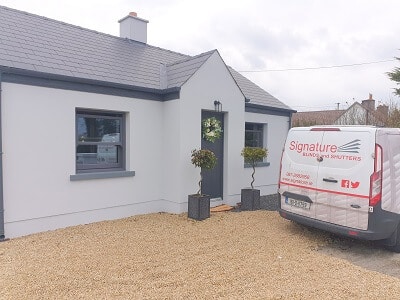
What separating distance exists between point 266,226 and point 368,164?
2582 mm

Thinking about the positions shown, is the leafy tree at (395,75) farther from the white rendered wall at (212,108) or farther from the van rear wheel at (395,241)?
the van rear wheel at (395,241)

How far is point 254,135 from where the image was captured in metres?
10.8

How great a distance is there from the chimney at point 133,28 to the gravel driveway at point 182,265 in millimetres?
6883

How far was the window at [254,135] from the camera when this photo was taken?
34.5 feet

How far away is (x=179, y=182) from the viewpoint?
7418 mm

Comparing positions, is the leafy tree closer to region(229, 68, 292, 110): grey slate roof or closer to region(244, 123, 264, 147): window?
region(229, 68, 292, 110): grey slate roof

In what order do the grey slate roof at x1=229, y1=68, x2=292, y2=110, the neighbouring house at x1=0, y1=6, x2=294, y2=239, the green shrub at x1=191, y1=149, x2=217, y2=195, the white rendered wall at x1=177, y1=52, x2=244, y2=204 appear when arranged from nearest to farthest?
1. the neighbouring house at x1=0, y1=6, x2=294, y2=239
2. the green shrub at x1=191, y1=149, x2=217, y2=195
3. the white rendered wall at x1=177, y1=52, x2=244, y2=204
4. the grey slate roof at x1=229, y1=68, x2=292, y2=110

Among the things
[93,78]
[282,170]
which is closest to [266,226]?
[282,170]

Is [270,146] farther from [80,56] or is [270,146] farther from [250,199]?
[80,56]

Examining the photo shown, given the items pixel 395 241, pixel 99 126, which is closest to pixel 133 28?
pixel 99 126

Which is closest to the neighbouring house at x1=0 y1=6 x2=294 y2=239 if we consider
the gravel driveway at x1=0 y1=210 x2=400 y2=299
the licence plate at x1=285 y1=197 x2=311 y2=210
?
the gravel driveway at x1=0 y1=210 x2=400 y2=299

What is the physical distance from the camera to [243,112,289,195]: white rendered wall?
10508mm
